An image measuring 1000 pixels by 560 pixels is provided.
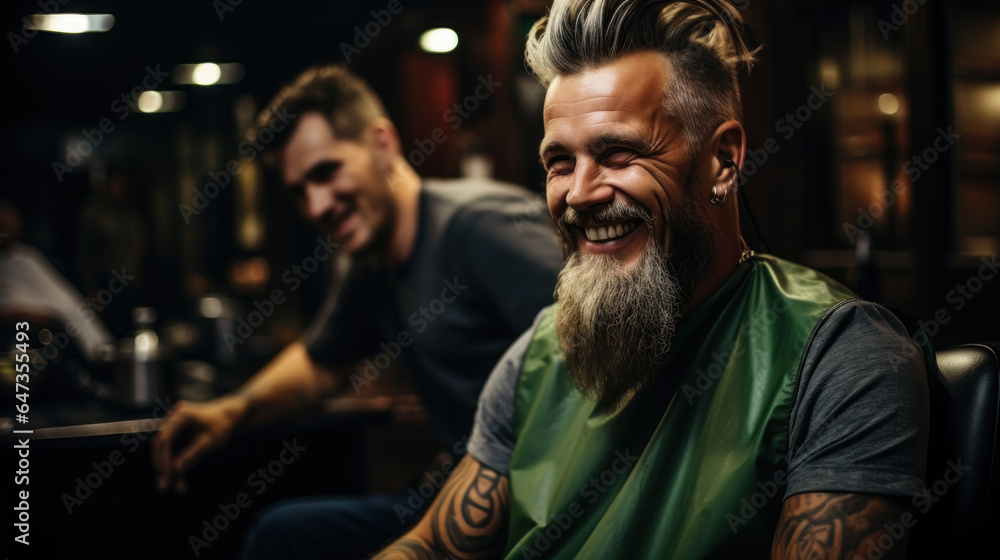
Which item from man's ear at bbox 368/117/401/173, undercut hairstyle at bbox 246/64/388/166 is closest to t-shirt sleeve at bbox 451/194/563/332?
man's ear at bbox 368/117/401/173

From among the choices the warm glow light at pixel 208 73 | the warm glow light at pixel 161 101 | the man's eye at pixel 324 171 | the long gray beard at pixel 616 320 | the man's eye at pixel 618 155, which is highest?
the warm glow light at pixel 161 101

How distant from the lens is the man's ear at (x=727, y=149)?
1.24 m

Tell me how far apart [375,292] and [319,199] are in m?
0.31

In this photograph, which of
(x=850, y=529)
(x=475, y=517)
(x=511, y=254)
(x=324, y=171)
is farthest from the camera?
(x=324, y=171)

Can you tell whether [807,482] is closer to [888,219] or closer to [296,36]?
[888,219]

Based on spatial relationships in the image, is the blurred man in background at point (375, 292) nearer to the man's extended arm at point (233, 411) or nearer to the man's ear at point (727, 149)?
the man's extended arm at point (233, 411)

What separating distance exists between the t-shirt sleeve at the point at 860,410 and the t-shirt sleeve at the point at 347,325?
1.53 metres

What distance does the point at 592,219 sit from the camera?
124 cm

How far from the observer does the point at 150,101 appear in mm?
9781
